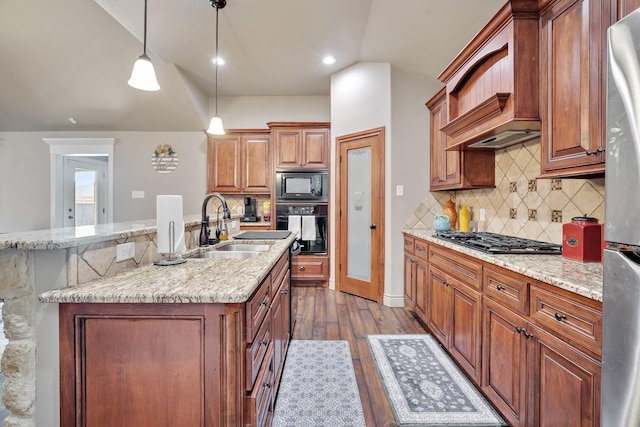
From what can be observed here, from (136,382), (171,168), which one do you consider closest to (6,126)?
(171,168)

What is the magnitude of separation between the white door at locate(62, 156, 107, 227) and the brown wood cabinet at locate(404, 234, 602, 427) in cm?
579

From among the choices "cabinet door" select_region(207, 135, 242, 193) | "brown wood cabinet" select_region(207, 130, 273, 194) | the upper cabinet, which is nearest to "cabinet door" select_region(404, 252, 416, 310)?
the upper cabinet

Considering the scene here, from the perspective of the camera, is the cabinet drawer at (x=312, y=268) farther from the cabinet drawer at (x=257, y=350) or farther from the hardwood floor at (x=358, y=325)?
the cabinet drawer at (x=257, y=350)

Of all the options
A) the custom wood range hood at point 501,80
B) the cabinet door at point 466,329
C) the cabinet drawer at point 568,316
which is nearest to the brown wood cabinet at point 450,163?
the custom wood range hood at point 501,80

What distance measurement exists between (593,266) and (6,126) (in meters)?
7.54

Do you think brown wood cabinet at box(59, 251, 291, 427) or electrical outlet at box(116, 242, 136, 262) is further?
electrical outlet at box(116, 242, 136, 262)

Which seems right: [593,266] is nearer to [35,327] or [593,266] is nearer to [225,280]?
[225,280]

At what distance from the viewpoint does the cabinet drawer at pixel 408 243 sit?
3.01 metres

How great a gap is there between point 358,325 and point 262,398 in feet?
5.77

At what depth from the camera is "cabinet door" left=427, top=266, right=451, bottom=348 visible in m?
2.23

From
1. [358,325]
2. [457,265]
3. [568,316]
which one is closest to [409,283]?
[358,325]

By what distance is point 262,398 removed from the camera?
1246 mm

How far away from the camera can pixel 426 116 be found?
134 inches

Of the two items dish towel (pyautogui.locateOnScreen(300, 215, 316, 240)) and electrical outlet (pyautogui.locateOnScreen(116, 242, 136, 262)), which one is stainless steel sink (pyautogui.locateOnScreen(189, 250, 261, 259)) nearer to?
electrical outlet (pyautogui.locateOnScreen(116, 242, 136, 262))
